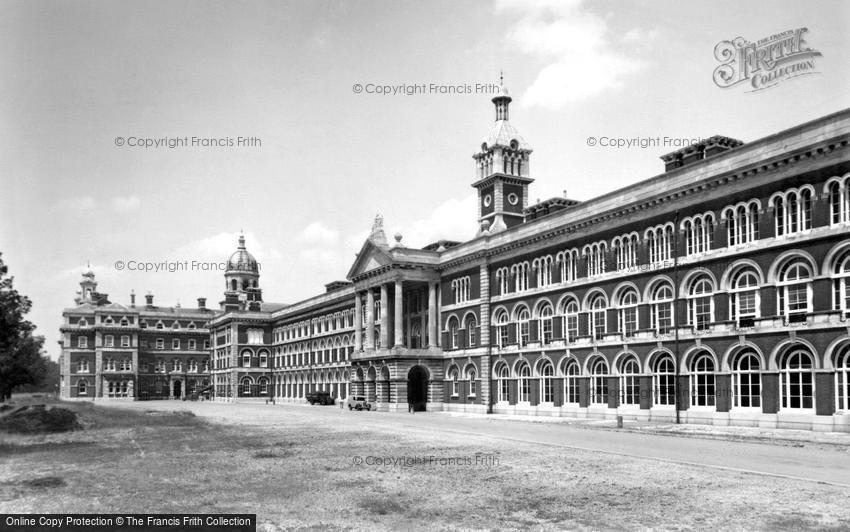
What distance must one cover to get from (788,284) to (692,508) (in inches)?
921

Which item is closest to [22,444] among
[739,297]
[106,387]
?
[739,297]

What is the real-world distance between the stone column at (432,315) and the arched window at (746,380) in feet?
108

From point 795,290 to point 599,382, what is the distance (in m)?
15.4

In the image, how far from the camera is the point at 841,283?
3281cm

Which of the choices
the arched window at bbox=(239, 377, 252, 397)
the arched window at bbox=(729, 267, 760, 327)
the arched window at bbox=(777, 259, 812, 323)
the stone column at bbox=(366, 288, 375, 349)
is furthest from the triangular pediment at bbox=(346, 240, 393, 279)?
the arched window at bbox=(239, 377, 252, 397)

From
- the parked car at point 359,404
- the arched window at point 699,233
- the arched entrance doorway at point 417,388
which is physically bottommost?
the parked car at point 359,404

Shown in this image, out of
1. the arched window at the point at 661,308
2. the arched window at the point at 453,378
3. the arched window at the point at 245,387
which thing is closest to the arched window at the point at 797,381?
the arched window at the point at 661,308

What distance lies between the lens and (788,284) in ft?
115

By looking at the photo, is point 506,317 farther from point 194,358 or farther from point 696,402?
point 194,358

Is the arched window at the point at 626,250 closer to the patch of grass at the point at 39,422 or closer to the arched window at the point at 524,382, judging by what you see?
the arched window at the point at 524,382

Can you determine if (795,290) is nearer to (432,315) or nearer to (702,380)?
(702,380)

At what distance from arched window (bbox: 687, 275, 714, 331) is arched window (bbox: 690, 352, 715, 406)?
169 cm

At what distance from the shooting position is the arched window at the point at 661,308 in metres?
42.0

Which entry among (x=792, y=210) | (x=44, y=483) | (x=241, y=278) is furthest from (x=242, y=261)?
(x=44, y=483)
